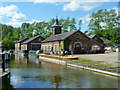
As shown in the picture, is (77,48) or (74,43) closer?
(74,43)

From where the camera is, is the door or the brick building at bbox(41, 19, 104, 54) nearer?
the brick building at bbox(41, 19, 104, 54)

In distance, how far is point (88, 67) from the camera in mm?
19703

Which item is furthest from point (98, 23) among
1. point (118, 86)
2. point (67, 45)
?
point (118, 86)

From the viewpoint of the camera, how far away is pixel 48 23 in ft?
271

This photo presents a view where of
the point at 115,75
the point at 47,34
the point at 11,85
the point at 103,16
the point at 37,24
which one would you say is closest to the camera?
the point at 11,85

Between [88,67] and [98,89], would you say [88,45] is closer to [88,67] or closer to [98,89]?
[88,67]

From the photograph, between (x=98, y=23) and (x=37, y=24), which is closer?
(x=98, y=23)

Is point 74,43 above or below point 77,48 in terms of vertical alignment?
above

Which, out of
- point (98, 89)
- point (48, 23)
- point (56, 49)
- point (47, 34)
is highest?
point (48, 23)

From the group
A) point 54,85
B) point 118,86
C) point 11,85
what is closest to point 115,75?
point 118,86

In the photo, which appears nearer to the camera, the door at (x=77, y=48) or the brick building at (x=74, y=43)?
the brick building at (x=74, y=43)

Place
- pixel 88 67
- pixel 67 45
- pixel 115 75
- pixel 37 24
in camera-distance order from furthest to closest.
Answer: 1. pixel 37 24
2. pixel 67 45
3. pixel 88 67
4. pixel 115 75

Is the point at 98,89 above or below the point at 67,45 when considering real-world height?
below

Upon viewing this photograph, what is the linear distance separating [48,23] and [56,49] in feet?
140
